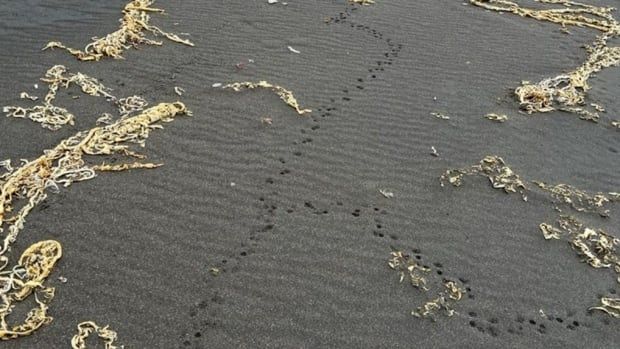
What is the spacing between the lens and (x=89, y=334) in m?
3.16

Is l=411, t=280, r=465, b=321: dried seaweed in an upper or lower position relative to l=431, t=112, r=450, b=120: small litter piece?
lower

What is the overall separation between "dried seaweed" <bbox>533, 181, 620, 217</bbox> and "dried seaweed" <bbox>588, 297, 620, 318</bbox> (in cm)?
92

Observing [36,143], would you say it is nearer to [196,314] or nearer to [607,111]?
[196,314]

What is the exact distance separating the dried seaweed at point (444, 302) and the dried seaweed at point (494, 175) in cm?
113

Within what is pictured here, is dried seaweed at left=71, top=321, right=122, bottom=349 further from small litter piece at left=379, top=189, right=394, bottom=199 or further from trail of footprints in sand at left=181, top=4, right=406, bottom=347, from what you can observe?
small litter piece at left=379, top=189, right=394, bottom=199

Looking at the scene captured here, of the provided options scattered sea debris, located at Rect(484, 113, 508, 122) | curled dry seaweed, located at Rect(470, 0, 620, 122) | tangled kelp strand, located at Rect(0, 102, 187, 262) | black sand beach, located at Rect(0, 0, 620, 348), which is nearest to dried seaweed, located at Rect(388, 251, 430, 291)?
black sand beach, located at Rect(0, 0, 620, 348)

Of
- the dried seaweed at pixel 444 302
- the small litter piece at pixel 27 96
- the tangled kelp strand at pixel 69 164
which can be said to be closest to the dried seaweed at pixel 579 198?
the dried seaweed at pixel 444 302

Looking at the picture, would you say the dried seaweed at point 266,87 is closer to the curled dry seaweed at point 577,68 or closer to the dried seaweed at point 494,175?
the dried seaweed at point 494,175

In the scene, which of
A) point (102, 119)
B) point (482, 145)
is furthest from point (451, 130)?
point (102, 119)

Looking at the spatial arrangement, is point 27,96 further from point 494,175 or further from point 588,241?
point 588,241

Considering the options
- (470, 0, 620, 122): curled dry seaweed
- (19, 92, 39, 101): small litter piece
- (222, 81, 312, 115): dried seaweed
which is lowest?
(19, 92, 39, 101): small litter piece

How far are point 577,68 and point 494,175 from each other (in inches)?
107

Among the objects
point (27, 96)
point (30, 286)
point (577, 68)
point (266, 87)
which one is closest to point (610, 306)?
point (266, 87)

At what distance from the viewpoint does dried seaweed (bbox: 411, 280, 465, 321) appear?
3516mm
